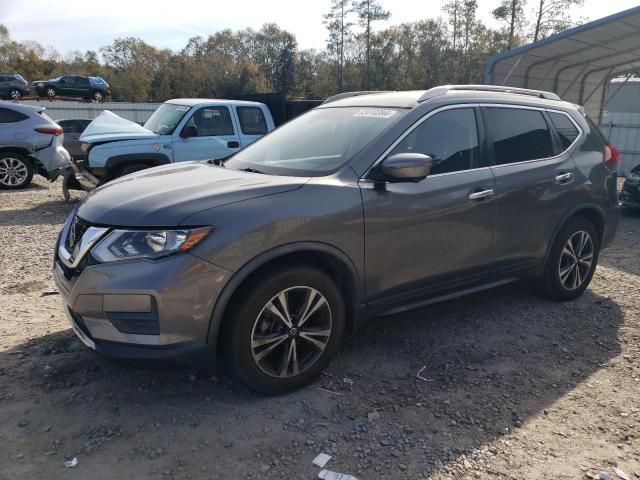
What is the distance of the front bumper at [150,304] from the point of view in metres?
2.63

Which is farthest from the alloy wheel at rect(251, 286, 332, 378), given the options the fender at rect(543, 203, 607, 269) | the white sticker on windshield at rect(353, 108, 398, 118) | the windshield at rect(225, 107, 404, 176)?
the fender at rect(543, 203, 607, 269)

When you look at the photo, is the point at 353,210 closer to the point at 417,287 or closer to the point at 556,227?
the point at 417,287

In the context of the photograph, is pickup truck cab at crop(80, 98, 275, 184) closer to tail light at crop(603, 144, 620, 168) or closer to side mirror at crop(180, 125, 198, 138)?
side mirror at crop(180, 125, 198, 138)

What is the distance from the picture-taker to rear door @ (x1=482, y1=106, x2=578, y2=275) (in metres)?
3.99

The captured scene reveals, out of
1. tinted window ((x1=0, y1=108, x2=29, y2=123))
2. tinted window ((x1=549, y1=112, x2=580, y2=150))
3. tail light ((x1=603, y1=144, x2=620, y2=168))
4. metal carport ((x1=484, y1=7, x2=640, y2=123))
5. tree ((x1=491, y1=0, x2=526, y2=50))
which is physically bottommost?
tail light ((x1=603, y1=144, x2=620, y2=168))

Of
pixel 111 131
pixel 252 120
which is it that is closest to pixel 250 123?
pixel 252 120

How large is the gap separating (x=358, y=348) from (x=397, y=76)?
5500 cm

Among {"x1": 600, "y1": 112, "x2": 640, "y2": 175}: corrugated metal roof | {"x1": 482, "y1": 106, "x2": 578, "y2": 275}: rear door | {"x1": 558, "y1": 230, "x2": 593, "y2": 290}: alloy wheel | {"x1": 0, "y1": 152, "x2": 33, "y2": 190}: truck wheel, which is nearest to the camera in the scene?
{"x1": 482, "y1": 106, "x2": 578, "y2": 275}: rear door

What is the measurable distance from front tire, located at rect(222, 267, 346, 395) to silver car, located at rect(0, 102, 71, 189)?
343 inches

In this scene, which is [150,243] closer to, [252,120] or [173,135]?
[173,135]

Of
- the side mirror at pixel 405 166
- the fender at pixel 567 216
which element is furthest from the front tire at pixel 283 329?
the fender at pixel 567 216

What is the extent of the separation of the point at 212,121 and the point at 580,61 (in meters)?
10.3

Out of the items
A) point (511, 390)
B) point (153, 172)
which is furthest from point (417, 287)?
point (153, 172)

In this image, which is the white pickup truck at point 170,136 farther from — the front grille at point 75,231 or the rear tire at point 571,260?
the rear tire at point 571,260
